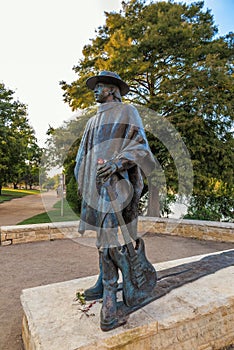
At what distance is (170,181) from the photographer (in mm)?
7621

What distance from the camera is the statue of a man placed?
5.96ft

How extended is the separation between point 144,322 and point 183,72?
8183 mm

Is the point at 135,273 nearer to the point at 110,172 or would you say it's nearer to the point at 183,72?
the point at 110,172

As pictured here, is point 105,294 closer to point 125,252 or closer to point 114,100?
point 125,252

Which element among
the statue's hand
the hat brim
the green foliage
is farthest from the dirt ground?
the green foliage

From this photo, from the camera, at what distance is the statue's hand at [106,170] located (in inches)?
68.6

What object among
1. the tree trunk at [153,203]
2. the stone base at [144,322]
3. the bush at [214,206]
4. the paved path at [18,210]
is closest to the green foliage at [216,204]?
the bush at [214,206]

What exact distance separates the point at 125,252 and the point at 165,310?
594 mm

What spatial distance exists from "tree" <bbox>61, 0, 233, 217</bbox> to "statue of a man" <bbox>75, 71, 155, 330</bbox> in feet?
18.0

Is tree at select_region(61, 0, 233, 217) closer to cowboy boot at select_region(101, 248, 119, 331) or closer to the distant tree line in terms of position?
the distant tree line

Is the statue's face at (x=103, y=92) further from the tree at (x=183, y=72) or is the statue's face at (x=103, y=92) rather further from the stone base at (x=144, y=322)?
the tree at (x=183, y=72)

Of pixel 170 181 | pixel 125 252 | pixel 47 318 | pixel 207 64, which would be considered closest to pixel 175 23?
pixel 207 64

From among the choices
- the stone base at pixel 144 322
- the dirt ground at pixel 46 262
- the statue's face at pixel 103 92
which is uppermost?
the statue's face at pixel 103 92

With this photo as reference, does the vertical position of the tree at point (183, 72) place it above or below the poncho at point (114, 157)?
above
